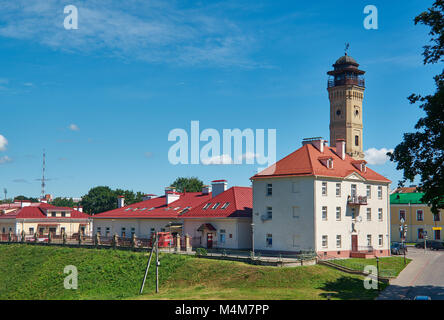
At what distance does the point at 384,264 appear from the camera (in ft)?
147

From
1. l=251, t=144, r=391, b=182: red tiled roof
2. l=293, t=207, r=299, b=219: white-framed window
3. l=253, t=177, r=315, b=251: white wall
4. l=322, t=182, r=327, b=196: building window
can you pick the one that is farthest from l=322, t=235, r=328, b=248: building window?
l=251, t=144, r=391, b=182: red tiled roof

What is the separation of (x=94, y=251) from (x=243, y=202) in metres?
17.6

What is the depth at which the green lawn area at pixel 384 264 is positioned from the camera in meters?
40.3

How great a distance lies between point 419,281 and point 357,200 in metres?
12.9

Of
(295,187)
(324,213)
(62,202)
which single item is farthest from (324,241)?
(62,202)

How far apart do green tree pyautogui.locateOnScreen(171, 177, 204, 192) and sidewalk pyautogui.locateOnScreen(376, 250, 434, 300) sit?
5856cm

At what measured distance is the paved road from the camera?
3195 cm

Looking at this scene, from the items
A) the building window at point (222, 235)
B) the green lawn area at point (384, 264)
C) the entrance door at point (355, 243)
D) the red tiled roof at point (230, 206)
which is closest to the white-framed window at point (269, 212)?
the red tiled roof at point (230, 206)

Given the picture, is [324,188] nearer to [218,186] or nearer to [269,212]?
[269,212]

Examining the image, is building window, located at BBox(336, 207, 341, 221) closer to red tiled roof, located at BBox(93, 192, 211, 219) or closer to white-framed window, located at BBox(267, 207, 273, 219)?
white-framed window, located at BBox(267, 207, 273, 219)

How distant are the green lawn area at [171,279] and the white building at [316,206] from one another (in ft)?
23.0

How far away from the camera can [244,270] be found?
38.3 metres
